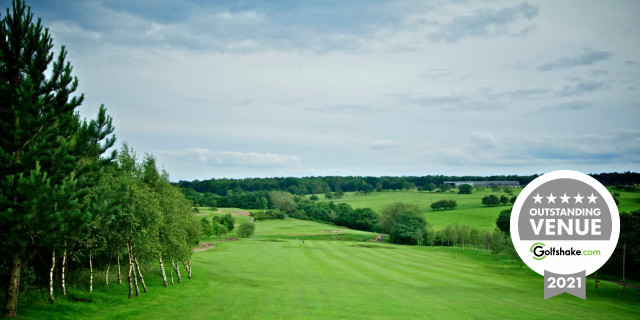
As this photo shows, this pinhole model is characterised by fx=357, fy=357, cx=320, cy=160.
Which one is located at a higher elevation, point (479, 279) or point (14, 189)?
point (14, 189)

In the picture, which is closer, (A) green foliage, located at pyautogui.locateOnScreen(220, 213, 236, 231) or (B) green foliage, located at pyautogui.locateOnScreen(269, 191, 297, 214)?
(A) green foliage, located at pyautogui.locateOnScreen(220, 213, 236, 231)

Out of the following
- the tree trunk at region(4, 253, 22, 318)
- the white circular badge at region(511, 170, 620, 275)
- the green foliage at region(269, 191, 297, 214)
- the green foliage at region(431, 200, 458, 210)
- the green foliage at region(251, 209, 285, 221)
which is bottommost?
the green foliage at region(251, 209, 285, 221)

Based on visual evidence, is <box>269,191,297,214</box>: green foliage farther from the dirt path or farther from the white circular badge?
Result: the white circular badge

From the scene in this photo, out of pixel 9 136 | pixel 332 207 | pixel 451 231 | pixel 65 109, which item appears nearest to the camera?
pixel 9 136

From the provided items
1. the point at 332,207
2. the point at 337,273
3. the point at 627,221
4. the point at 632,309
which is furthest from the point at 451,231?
the point at 332,207

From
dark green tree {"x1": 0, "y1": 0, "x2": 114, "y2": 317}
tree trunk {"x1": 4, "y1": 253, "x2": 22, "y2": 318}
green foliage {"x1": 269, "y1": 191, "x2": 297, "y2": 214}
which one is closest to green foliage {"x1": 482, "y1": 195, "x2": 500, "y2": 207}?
green foliage {"x1": 269, "y1": 191, "x2": 297, "y2": 214}

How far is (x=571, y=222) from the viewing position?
110ft

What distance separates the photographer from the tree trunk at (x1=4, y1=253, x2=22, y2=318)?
2027cm

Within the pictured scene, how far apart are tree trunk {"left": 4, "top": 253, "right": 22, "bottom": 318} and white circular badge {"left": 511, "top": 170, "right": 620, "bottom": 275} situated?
37407mm

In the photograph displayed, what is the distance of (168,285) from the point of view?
121 ft

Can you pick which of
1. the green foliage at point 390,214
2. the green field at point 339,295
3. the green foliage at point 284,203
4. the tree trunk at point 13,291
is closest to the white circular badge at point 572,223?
the green field at point 339,295

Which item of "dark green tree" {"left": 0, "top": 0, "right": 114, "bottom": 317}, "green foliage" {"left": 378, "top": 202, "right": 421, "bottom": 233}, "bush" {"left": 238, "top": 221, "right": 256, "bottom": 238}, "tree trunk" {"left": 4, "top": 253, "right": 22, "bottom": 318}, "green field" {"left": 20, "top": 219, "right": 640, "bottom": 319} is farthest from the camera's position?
"green foliage" {"left": 378, "top": 202, "right": 421, "bottom": 233}

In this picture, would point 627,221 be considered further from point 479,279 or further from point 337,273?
point 337,273

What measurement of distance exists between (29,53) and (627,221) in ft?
212
